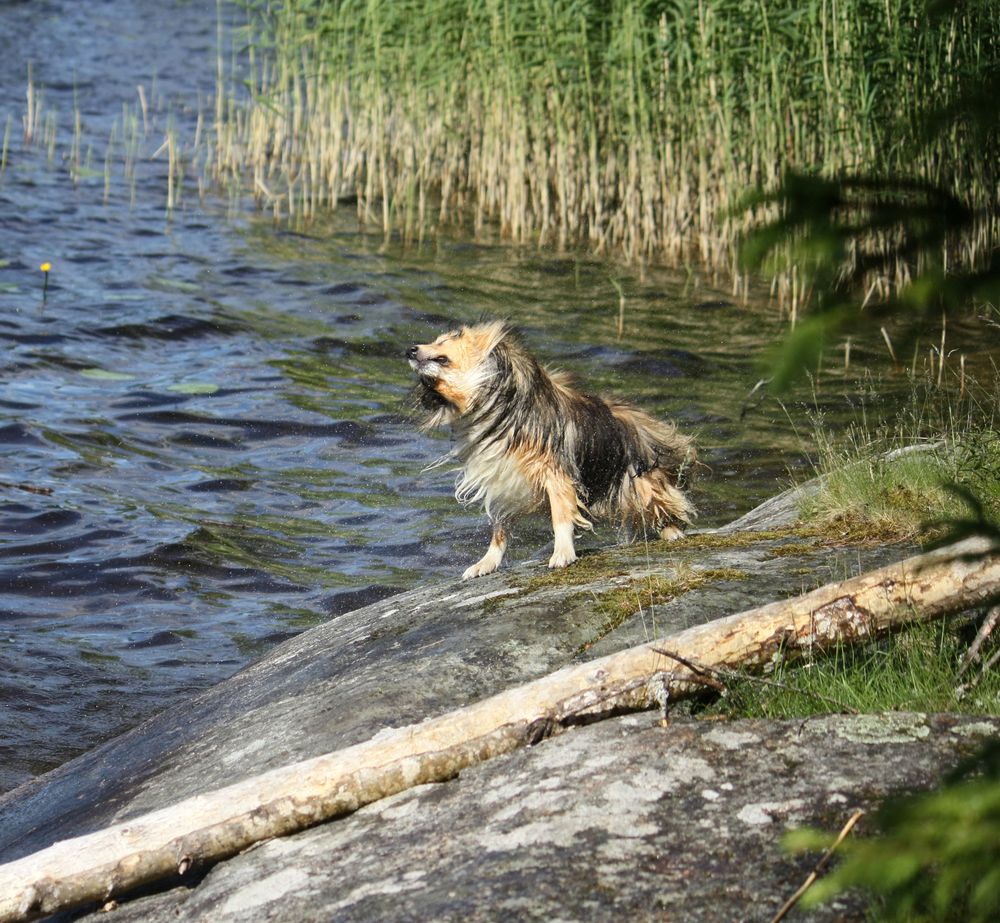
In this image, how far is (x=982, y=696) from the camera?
328 centimetres

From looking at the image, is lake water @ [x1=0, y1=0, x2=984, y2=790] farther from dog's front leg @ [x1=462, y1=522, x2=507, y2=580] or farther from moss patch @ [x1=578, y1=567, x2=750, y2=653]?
dog's front leg @ [x1=462, y1=522, x2=507, y2=580]

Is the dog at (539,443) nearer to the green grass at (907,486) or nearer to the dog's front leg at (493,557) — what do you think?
the dog's front leg at (493,557)

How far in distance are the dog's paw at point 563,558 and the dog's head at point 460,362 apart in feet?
2.16

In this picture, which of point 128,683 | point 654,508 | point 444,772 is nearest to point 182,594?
point 128,683

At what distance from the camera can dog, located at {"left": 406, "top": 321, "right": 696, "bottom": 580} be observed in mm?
A: 5023

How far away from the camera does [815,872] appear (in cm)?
246

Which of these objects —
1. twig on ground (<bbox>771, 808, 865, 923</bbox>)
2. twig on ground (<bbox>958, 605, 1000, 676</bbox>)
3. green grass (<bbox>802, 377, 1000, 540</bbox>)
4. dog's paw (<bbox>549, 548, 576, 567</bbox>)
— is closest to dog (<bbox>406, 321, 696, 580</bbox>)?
dog's paw (<bbox>549, 548, 576, 567</bbox>)

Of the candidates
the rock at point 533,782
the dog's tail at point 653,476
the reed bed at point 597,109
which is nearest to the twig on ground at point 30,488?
the rock at point 533,782

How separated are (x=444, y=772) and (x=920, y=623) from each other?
1.33m

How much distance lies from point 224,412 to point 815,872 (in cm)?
772

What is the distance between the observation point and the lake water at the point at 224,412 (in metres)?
6.65

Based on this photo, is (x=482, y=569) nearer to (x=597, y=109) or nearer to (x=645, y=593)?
(x=645, y=593)

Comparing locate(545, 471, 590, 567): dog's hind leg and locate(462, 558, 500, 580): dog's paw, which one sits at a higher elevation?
locate(545, 471, 590, 567): dog's hind leg

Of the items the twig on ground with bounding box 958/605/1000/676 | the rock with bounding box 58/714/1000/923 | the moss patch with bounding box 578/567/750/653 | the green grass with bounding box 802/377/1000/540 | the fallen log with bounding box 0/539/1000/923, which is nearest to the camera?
the rock with bounding box 58/714/1000/923
